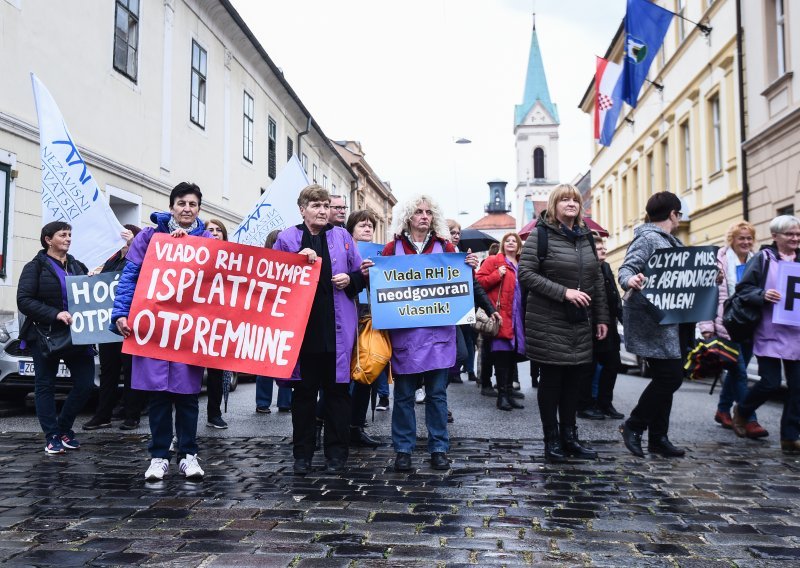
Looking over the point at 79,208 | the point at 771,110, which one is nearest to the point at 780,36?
the point at 771,110

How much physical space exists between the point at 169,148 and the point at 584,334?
43.3 feet

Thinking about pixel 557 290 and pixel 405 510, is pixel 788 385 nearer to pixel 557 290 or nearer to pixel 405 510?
pixel 557 290

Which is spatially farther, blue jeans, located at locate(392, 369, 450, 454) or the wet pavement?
blue jeans, located at locate(392, 369, 450, 454)

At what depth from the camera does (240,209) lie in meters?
22.4

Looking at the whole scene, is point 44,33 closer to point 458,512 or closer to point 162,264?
point 162,264

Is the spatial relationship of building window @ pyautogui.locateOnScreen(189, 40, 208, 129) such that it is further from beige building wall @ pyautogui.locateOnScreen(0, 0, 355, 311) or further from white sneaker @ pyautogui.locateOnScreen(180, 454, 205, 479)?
white sneaker @ pyautogui.locateOnScreen(180, 454, 205, 479)

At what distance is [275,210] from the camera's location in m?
9.86

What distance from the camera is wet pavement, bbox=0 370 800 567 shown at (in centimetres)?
343

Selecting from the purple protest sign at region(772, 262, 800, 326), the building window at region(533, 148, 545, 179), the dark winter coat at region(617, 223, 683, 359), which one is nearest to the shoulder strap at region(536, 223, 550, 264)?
the dark winter coat at region(617, 223, 683, 359)

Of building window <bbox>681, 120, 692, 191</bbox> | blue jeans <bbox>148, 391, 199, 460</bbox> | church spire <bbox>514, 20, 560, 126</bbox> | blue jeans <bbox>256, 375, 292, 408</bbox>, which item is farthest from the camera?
church spire <bbox>514, 20, 560, 126</bbox>

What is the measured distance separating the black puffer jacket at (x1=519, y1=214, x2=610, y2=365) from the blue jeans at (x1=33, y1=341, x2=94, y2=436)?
359 cm

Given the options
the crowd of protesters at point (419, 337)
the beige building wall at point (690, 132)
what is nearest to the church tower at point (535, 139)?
the beige building wall at point (690, 132)

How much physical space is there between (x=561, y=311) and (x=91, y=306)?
387 centimetres

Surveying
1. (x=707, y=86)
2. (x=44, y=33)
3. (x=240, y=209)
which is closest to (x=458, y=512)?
(x=44, y=33)
